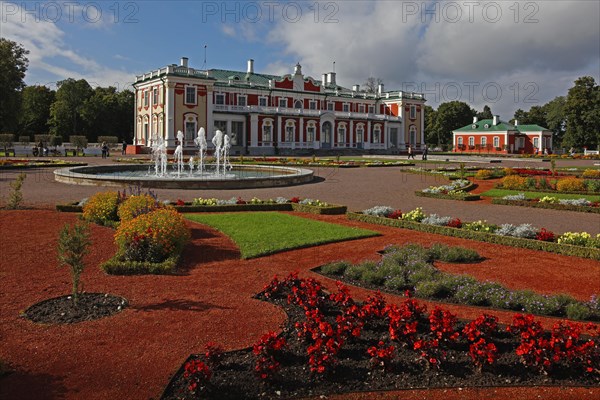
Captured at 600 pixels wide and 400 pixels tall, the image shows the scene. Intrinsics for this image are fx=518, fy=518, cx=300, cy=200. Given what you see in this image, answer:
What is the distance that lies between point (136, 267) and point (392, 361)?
463cm

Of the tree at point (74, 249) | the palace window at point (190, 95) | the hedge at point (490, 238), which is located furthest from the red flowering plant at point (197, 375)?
the palace window at point (190, 95)

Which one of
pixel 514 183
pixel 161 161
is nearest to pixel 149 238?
pixel 514 183

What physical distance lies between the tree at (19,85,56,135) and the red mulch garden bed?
60.4 metres

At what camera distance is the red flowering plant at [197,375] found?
421 cm

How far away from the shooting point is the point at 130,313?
20.0ft

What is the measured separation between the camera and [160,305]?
253 inches

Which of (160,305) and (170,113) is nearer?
(160,305)

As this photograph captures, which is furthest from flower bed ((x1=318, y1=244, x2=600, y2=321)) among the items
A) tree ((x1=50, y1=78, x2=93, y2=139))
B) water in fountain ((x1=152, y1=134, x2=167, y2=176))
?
tree ((x1=50, y1=78, x2=93, y2=139))

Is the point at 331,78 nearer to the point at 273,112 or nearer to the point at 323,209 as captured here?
the point at 273,112

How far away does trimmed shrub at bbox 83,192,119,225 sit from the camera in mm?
11148

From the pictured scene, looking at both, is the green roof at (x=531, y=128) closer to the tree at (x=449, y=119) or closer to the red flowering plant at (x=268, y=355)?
the tree at (x=449, y=119)

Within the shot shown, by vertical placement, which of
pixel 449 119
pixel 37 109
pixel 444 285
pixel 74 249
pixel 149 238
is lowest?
pixel 444 285

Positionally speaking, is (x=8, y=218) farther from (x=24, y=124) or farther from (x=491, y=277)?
(x=24, y=124)

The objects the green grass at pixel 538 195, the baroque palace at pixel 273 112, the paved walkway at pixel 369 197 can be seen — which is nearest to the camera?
the paved walkway at pixel 369 197
